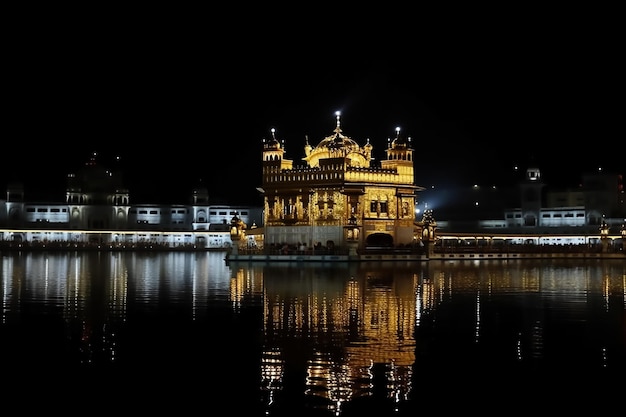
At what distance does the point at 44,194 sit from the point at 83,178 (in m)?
5.06

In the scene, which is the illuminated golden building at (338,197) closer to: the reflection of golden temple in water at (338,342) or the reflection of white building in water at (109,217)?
the reflection of golden temple in water at (338,342)

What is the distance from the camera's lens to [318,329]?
14258mm

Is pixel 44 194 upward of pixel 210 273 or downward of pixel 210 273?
upward

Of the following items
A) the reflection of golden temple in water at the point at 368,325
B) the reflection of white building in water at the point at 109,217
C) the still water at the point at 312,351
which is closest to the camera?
the still water at the point at 312,351

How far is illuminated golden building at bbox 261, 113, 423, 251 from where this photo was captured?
150 ft

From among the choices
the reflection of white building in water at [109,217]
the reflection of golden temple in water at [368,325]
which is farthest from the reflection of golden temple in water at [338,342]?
the reflection of white building in water at [109,217]

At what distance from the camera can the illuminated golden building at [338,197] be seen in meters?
45.8

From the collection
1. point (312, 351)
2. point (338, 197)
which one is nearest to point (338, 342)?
point (312, 351)

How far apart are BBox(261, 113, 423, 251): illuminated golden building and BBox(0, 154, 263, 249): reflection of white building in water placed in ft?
103

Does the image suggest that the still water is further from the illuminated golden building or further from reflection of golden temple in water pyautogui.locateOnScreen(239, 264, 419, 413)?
the illuminated golden building

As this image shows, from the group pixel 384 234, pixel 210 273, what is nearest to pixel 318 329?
pixel 210 273

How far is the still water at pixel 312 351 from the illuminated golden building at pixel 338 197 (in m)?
23.8

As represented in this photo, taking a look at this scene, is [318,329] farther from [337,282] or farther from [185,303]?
[337,282]

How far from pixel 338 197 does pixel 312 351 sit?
33933 millimetres
